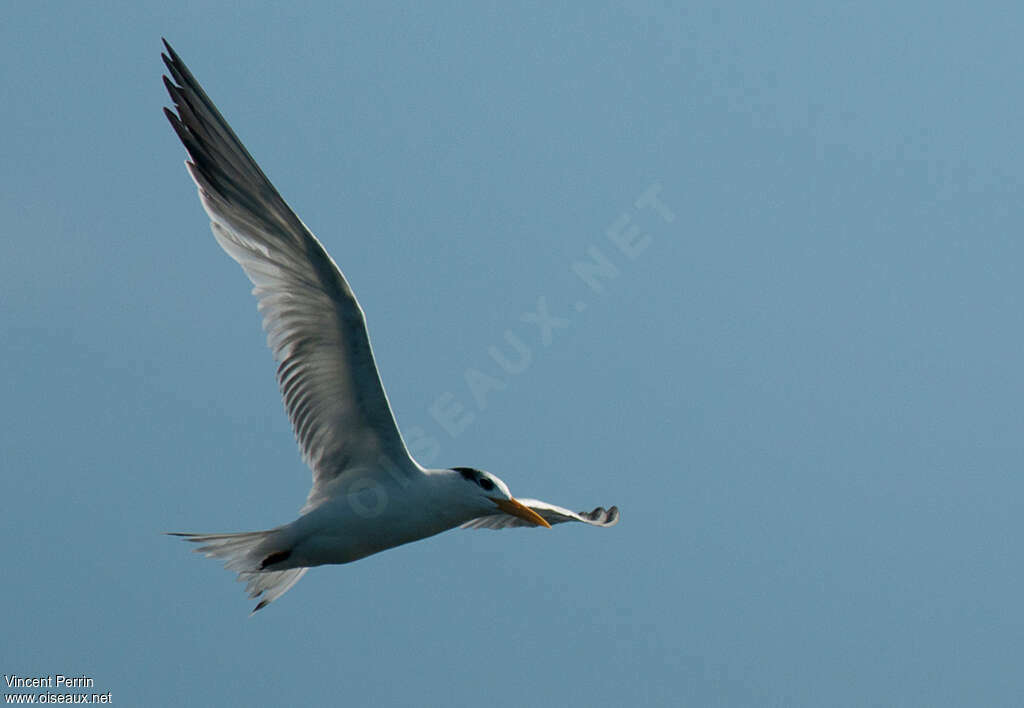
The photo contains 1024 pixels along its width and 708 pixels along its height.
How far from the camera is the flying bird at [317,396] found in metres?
8.16

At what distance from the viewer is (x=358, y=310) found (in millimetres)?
8148

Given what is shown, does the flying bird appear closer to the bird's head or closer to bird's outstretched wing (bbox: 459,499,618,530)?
the bird's head

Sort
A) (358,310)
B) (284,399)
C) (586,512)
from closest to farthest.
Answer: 1. (358,310)
2. (284,399)
3. (586,512)

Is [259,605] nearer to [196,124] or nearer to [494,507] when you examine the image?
[494,507]

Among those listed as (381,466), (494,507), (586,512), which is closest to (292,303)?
(381,466)

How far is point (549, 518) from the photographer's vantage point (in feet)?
32.9

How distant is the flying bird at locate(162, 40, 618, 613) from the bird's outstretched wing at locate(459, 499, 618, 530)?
2.92 ft

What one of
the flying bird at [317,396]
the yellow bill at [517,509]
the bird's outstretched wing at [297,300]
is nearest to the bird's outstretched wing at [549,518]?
the yellow bill at [517,509]

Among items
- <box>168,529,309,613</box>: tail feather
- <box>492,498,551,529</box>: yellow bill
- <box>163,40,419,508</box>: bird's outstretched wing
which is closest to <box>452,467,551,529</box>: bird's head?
<box>492,498,551,529</box>: yellow bill

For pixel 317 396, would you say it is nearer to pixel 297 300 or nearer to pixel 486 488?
pixel 297 300

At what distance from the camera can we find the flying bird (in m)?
8.16

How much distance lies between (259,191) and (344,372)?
1289 millimetres

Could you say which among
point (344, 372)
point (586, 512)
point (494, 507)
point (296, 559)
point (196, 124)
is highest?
point (196, 124)

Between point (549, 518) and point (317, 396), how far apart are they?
7.72 ft
